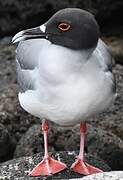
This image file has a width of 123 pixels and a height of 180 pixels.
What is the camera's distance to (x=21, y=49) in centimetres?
592

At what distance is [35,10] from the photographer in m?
9.68

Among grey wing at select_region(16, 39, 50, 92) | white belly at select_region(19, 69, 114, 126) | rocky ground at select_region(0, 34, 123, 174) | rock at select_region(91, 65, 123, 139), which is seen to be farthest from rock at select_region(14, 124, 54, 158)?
white belly at select_region(19, 69, 114, 126)

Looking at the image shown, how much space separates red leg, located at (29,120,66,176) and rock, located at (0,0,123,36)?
3.72 metres

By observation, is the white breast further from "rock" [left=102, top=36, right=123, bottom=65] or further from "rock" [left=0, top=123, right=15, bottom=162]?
"rock" [left=102, top=36, right=123, bottom=65]

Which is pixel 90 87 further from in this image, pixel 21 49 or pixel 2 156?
pixel 2 156

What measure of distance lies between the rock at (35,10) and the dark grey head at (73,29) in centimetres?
425

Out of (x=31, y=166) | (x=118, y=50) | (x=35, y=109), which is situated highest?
(x=35, y=109)

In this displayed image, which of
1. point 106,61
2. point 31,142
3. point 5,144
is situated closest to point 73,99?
point 106,61

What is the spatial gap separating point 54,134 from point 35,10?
3385 millimetres

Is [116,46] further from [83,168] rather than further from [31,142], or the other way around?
[83,168]

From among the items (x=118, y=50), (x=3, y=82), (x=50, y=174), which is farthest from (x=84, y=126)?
(x=118, y=50)

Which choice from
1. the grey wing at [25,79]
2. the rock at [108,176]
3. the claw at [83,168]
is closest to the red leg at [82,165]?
the claw at [83,168]

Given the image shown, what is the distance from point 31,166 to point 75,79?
1263 millimetres

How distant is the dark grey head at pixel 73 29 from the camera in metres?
5.18
